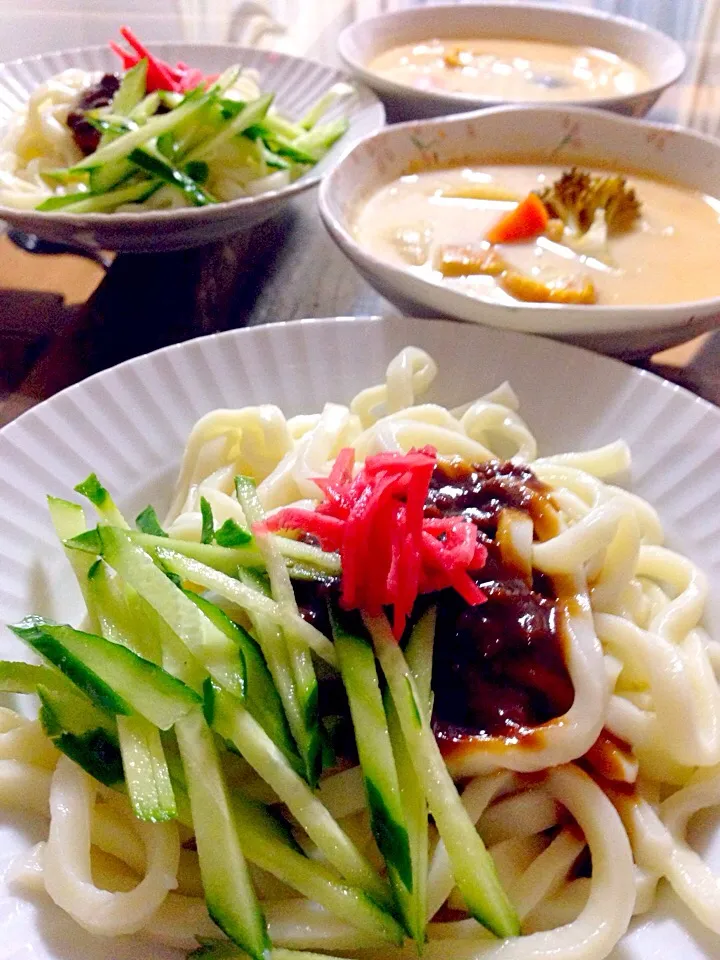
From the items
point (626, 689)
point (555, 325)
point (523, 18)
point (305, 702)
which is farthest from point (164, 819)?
point (523, 18)

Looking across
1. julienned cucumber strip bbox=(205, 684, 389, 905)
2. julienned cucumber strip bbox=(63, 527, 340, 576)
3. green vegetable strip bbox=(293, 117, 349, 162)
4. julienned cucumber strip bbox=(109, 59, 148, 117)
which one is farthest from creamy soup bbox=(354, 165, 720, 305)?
julienned cucumber strip bbox=(205, 684, 389, 905)

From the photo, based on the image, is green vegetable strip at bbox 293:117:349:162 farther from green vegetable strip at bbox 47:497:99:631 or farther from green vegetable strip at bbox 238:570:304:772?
green vegetable strip at bbox 238:570:304:772

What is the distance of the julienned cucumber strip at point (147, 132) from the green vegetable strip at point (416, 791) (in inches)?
76.9

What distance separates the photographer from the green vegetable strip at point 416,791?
3.52 feet

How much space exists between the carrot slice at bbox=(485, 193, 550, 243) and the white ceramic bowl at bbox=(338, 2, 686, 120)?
917 millimetres

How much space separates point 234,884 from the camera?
1081 millimetres

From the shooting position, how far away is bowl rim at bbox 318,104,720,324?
1.85 m

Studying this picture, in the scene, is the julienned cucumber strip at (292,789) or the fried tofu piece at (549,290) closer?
the julienned cucumber strip at (292,789)

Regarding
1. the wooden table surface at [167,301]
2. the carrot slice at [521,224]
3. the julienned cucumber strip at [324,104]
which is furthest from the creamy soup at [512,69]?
the carrot slice at [521,224]

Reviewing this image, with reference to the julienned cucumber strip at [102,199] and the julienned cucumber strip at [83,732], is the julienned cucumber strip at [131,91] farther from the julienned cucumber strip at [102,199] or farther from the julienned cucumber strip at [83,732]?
the julienned cucumber strip at [83,732]

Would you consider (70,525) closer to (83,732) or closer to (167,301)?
(83,732)

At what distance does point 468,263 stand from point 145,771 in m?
1.61

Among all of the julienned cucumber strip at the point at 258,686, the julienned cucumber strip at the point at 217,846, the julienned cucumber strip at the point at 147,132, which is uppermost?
the julienned cucumber strip at the point at 147,132

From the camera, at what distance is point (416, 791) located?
1167mm
